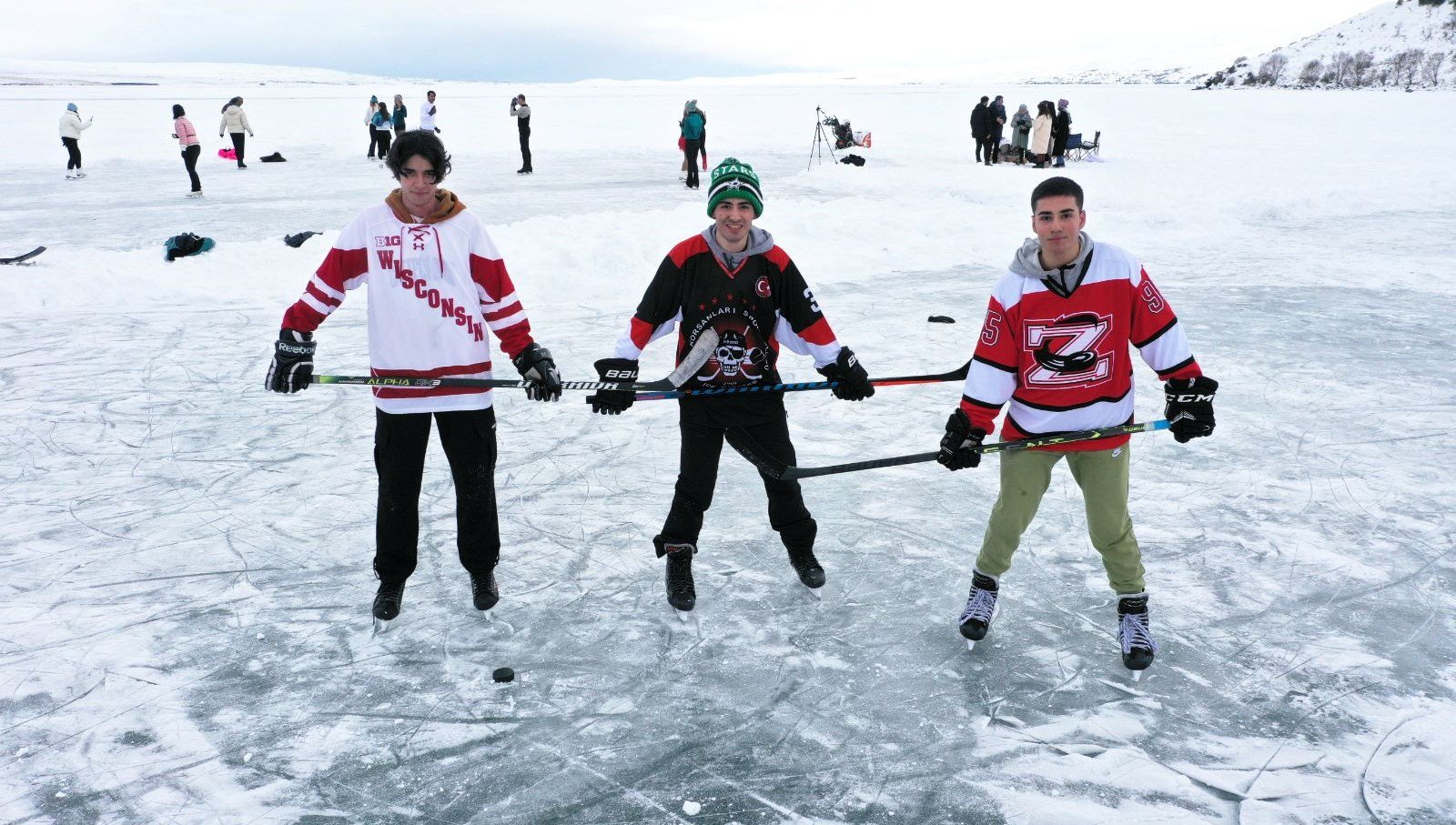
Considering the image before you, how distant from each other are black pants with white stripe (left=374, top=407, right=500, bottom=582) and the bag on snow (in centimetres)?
666

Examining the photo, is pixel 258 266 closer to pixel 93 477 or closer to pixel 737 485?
pixel 93 477

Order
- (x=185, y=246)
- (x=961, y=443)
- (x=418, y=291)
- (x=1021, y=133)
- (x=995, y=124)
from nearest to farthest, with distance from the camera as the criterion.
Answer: (x=961, y=443)
(x=418, y=291)
(x=185, y=246)
(x=995, y=124)
(x=1021, y=133)

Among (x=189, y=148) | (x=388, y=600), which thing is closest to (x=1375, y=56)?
(x=189, y=148)

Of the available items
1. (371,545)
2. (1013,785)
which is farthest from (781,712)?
(371,545)

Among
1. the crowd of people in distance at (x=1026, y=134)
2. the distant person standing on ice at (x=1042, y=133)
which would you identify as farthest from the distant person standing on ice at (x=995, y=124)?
the distant person standing on ice at (x=1042, y=133)

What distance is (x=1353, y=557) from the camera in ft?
11.6

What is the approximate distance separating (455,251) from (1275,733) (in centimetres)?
277

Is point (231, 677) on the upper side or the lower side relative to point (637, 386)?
lower

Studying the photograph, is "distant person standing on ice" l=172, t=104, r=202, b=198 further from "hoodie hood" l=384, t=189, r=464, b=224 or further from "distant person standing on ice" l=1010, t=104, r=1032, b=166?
"distant person standing on ice" l=1010, t=104, r=1032, b=166

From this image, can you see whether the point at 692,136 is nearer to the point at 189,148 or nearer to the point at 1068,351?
the point at 189,148

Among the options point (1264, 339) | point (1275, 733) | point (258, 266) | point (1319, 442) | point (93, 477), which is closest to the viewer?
point (1275, 733)

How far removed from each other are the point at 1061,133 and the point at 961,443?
16.6 metres

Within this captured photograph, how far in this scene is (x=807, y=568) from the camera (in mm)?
3361

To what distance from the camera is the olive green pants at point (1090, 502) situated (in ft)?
9.13
